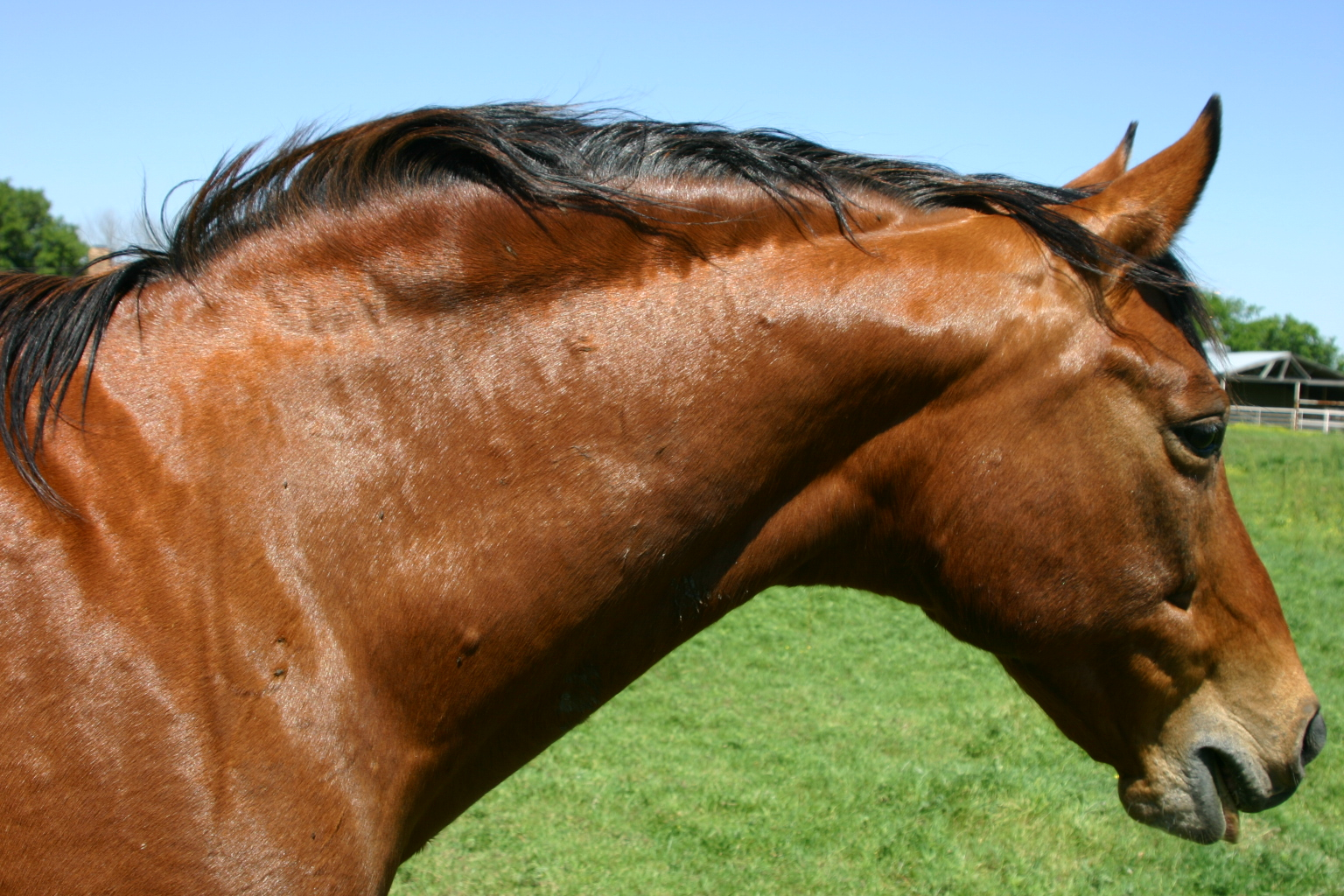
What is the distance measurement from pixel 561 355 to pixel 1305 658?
31.3ft

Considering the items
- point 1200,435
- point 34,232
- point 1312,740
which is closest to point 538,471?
point 1200,435

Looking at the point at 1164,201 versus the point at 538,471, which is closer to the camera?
the point at 538,471

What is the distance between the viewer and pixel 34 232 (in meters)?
43.2

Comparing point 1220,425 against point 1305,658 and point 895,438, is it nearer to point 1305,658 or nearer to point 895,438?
point 895,438

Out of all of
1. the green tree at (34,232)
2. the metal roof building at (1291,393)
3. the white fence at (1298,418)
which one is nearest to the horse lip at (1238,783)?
the metal roof building at (1291,393)

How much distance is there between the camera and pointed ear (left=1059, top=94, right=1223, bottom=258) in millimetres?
1854

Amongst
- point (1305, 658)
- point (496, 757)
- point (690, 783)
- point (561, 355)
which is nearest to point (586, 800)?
point (690, 783)

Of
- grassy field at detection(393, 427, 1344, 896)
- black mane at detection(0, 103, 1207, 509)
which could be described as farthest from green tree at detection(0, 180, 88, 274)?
black mane at detection(0, 103, 1207, 509)

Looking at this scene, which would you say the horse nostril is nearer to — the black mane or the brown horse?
the brown horse

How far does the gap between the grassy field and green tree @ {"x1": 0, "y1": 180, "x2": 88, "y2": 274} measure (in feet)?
134

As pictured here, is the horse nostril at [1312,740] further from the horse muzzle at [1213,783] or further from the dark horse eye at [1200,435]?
the dark horse eye at [1200,435]

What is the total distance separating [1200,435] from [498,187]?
4.67 feet

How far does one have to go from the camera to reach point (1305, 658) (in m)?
8.63

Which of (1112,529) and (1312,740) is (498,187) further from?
(1312,740)
